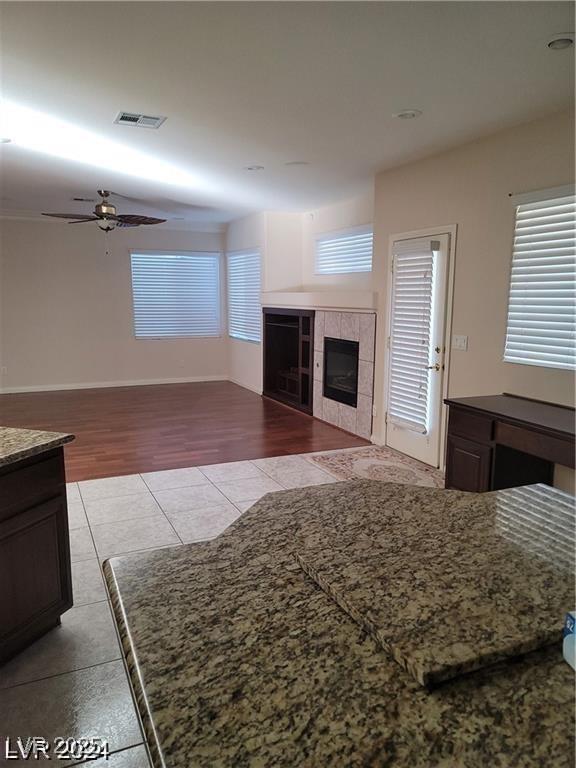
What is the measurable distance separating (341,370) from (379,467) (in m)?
1.79

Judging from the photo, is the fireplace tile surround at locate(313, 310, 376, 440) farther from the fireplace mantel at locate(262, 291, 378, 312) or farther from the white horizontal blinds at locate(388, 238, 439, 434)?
the white horizontal blinds at locate(388, 238, 439, 434)

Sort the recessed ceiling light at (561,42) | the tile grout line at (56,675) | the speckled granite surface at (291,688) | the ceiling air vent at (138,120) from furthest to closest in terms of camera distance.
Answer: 1. the ceiling air vent at (138,120)
2. the recessed ceiling light at (561,42)
3. the tile grout line at (56,675)
4. the speckled granite surface at (291,688)

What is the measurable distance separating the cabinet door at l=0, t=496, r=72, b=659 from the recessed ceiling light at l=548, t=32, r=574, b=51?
10.3ft

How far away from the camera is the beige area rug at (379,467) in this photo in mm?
4531

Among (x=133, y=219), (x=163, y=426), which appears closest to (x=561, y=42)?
(x=133, y=219)

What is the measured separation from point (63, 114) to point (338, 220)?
394cm

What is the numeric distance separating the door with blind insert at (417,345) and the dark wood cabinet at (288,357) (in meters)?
1.88

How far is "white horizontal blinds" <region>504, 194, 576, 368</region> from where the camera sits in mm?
3340

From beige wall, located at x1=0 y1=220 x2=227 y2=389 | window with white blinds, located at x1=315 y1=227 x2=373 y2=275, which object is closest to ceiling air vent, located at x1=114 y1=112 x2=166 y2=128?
window with white blinds, located at x1=315 y1=227 x2=373 y2=275

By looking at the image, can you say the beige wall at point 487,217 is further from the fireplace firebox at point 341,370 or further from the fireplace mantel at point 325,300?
the fireplace firebox at point 341,370

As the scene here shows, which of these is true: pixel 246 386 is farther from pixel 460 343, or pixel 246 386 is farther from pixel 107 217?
pixel 460 343

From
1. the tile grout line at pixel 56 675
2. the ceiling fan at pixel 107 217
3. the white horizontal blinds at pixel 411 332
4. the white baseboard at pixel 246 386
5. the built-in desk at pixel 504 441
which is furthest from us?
the white baseboard at pixel 246 386

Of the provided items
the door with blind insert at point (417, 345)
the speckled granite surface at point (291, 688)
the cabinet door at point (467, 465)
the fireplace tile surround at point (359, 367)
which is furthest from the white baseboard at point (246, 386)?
the speckled granite surface at point (291, 688)

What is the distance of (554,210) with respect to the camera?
3.43 meters
